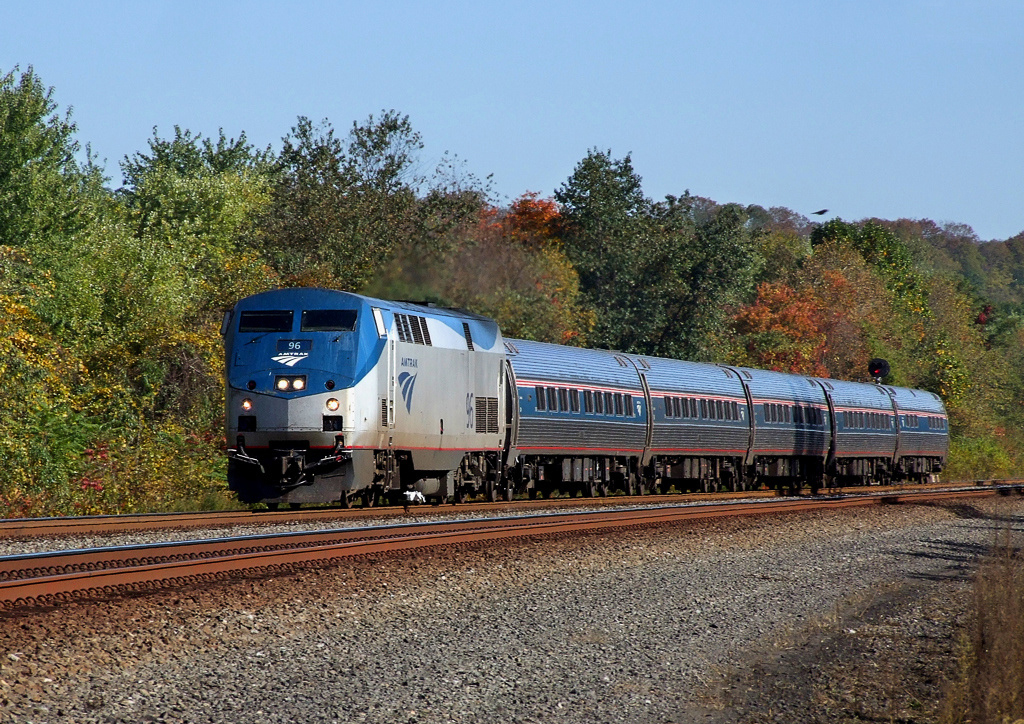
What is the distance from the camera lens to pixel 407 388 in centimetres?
2020

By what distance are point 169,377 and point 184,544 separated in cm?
1734

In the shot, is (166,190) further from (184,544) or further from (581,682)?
(581,682)

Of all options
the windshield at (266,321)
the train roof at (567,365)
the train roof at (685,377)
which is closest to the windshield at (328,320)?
the windshield at (266,321)

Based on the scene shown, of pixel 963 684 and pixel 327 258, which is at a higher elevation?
pixel 327 258

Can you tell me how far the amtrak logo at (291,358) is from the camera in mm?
19125

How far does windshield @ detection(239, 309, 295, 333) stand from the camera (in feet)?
64.2

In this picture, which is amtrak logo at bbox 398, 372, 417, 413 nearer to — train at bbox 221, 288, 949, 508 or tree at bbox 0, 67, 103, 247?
train at bbox 221, 288, 949, 508

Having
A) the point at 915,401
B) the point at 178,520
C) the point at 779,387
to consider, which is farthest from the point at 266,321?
the point at 915,401

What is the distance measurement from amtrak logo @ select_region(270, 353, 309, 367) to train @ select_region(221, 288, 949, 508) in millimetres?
22

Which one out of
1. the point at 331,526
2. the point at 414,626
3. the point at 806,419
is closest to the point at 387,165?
the point at 806,419

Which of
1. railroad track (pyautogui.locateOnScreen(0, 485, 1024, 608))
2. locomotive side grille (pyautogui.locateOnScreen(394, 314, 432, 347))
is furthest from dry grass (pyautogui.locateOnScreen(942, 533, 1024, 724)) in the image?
locomotive side grille (pyautogui.locateOnScreen(394, 314, 432, 347))

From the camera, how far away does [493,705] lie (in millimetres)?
7891

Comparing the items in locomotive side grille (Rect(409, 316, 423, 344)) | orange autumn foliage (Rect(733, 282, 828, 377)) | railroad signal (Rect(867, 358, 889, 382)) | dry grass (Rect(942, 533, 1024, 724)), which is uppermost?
orange autumn foliage (Rect(733, 282, 828, 377))

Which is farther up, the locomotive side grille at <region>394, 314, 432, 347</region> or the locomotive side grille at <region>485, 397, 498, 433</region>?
the locomotive side grille at <region>394, 314, 432, 347</region>
